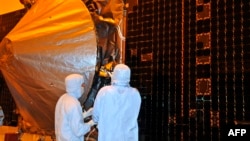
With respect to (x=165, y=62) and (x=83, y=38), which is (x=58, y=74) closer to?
(x=83, y=38)

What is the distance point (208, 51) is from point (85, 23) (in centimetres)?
90

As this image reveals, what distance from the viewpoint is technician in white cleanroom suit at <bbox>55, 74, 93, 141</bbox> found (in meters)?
2.01

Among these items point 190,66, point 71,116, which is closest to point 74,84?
point 71,116

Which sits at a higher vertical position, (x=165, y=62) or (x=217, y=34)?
(x=217, y=34)

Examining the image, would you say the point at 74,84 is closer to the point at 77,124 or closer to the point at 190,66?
the point at 77,124

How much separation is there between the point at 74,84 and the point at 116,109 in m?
0.35

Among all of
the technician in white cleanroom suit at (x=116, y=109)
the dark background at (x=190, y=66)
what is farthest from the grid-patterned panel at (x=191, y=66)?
the technician in white cleanroom suit at (x=116, y=109)

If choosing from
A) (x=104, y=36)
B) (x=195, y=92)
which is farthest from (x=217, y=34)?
(x=104, y=36)

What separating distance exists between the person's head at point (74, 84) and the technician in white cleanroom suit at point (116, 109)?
22 centimetres

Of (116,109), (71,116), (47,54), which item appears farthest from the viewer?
(47,54)

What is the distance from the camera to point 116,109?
192 cm

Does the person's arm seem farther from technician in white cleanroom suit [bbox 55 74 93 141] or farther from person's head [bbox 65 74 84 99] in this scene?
person's head [bbox 65 74 84 99]

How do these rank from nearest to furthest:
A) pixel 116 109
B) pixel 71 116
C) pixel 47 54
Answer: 1. pixel 116 109
2. pixel 71 116
3. pixel 47 54

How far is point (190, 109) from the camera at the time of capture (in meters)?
1.95
